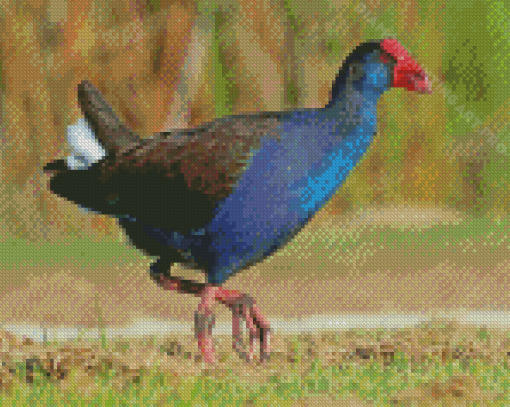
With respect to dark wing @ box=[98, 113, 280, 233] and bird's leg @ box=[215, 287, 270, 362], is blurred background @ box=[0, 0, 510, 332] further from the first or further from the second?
dark wing @ box=[98, 113, 280, 233]

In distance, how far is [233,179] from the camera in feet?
14.7

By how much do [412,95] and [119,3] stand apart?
3.48 metres

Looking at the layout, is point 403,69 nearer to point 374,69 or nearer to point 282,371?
point 374,69

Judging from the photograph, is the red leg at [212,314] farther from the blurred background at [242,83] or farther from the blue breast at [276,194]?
the blurred background at [242,83]

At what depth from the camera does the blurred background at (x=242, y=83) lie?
873 cm

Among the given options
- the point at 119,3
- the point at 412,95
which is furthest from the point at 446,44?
the point at 119,3

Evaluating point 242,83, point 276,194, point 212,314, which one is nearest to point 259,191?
point 276,194

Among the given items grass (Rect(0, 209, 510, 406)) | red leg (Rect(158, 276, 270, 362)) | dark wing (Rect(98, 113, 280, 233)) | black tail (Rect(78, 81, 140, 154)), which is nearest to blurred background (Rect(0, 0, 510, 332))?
grass (Rect(0, 209, 510, 406))

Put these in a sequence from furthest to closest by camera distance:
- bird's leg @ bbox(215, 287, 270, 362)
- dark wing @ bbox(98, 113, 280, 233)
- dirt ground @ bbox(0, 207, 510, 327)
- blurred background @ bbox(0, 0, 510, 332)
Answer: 1. blurred background @ bbox(0, 0, 510, 332)
2. dirt ground @ bbox(0, 207, 510, 327)
3. bird's leg @ bbox(215, 287, 270, 362)
4. dark wing @ bbox(98, 113, 280, 233)

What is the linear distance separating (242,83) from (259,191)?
521cm

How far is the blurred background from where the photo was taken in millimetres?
8727

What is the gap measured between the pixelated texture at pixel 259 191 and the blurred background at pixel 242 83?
0.06 feet

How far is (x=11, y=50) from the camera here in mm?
9016

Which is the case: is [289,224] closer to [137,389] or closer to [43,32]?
[137,389]
